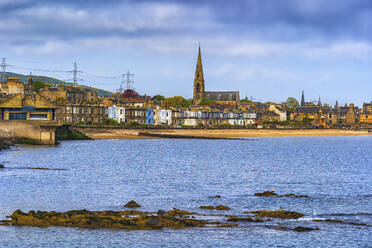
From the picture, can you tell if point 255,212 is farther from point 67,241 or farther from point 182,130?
point 182,130

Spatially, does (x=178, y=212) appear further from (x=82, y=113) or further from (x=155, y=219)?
(x=82, y=113)

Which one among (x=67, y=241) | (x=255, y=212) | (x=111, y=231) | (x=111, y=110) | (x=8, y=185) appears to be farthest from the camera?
(x=111, y=110)

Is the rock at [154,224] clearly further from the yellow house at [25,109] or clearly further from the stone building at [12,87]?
the stone building at [12,87]

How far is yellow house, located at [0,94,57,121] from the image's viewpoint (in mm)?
110375

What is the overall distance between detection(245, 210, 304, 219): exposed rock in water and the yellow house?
8071 centimetres

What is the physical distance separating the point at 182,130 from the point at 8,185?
14937 cm

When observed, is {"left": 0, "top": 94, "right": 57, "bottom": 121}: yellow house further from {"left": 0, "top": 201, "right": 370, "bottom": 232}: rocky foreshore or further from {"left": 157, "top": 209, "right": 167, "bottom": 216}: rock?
{"left": 157, "top": 209, "right": 167, "bottom": 216}: rock

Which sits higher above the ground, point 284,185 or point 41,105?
point 41,105

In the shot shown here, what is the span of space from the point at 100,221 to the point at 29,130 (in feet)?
263

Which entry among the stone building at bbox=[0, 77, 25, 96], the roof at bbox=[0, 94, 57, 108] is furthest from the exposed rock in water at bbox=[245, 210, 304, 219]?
the stone building at bbox=[0, 77, 25, 96]

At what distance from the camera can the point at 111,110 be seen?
195 m

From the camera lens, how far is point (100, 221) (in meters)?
32.7

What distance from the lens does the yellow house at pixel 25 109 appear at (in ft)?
362

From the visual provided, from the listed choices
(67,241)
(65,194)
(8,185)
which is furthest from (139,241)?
(8,185)
